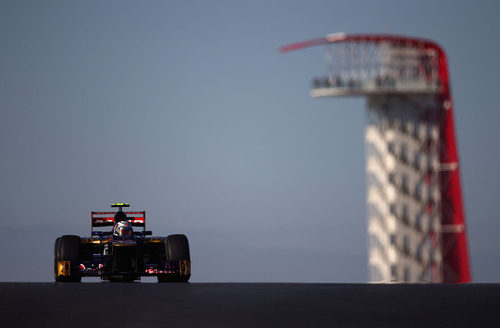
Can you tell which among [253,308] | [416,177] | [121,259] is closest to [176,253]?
[121,259]

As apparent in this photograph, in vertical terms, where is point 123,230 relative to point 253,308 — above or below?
above

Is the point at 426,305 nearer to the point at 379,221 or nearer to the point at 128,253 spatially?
the point at 128,253

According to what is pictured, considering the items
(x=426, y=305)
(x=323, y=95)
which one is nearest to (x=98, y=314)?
(x=426, y=305)

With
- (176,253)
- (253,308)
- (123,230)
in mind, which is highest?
(123,230)

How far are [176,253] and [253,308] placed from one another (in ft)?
49.0

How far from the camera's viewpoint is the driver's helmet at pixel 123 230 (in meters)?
28.7

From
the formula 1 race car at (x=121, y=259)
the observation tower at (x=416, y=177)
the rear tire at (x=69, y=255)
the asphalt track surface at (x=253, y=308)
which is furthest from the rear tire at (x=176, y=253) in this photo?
the observation tower at (x=416, y=177)

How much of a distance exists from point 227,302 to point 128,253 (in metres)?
13.7

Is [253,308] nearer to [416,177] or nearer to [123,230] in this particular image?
[123,230]

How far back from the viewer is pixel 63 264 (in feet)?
93.6

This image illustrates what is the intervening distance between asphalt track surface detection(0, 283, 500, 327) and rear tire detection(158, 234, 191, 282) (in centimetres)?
993

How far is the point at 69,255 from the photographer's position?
1126 inches

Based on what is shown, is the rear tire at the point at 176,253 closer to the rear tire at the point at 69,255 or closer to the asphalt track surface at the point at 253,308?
the rear tire at the point at 69,255

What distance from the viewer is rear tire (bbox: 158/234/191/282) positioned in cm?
2853
